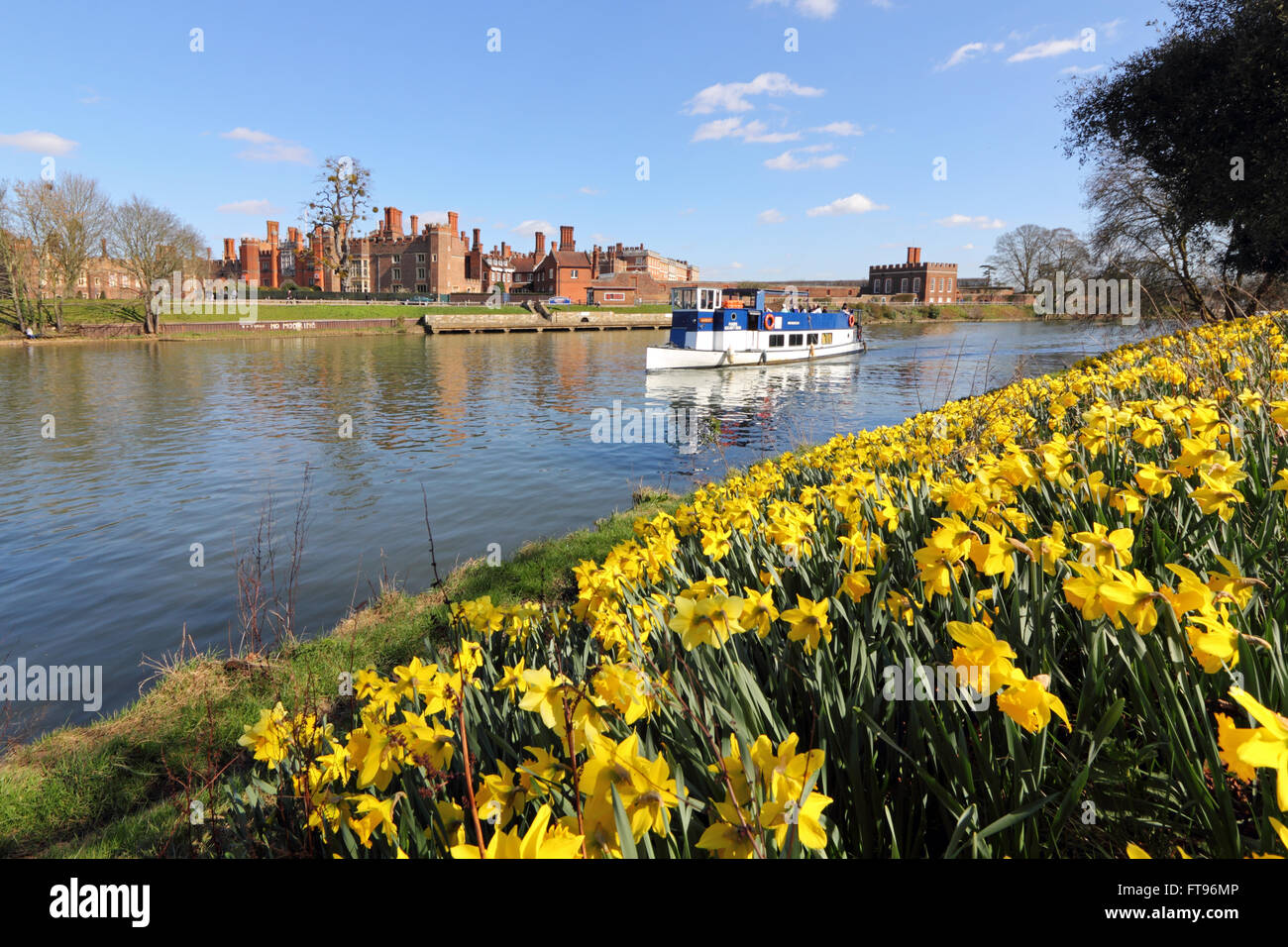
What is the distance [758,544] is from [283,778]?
2169 millimetres

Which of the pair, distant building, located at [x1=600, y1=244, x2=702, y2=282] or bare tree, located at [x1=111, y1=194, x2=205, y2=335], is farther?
distant building, located at [x1=600, y1=244, x2=702, y2=282]

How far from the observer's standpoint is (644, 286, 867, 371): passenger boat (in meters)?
33.7

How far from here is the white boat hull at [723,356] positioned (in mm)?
32156

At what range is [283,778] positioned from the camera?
2434 mm

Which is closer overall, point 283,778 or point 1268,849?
point 1268,849

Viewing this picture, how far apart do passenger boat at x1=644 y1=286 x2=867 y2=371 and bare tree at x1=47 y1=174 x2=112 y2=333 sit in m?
35.9

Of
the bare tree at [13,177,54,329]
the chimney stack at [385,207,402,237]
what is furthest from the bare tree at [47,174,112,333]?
the chimney stack at [385,207,402,237]

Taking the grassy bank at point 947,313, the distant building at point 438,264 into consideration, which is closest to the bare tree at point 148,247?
the distant building at point 438,264

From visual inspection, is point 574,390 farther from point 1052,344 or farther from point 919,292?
point 919,292

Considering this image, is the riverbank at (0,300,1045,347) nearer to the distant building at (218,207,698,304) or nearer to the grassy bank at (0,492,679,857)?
the distant building at (218,207,698,304)

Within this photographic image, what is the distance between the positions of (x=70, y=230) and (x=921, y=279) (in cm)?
8908

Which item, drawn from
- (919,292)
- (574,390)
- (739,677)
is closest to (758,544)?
(739,677)

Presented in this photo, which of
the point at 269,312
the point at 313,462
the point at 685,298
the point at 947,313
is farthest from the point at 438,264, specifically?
the point at 313,462

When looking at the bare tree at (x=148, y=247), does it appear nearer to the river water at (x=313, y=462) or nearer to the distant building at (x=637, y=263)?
the river water at (x=313, y=462)
